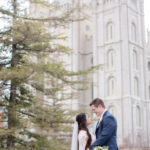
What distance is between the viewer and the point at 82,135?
4.72 metres

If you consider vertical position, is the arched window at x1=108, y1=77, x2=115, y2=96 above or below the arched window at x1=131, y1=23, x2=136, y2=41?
below

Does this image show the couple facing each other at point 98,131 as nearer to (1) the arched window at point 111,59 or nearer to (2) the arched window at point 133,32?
(1) the arched window at point 111,59

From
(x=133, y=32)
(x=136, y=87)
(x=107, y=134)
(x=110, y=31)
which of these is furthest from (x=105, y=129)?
(x=133, y=32)

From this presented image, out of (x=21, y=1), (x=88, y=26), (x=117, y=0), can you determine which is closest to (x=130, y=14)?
(x=117, y=0)

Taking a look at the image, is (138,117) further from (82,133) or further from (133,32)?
(82,133)

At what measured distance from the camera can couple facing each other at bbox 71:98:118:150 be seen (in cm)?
420

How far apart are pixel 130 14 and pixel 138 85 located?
27.3 feet

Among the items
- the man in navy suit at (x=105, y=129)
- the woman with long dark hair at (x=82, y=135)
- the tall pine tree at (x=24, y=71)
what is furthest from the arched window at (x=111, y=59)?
the man in navy suit at (x=105, y=129)

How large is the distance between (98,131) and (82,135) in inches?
14.8

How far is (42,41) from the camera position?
8.88m

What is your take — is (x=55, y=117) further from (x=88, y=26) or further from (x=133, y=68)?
(x=88, y=26)

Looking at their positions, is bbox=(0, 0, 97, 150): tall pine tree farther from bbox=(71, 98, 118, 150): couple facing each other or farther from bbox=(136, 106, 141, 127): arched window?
bbox=(136, 106, 141, 127): arched window

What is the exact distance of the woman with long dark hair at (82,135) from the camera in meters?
4.71

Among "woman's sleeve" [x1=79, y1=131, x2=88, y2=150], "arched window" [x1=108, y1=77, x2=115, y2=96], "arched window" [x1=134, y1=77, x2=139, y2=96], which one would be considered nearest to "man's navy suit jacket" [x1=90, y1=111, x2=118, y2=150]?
"woman's sleeve" [x1=79, y1=131, x2=88, y2=150]
